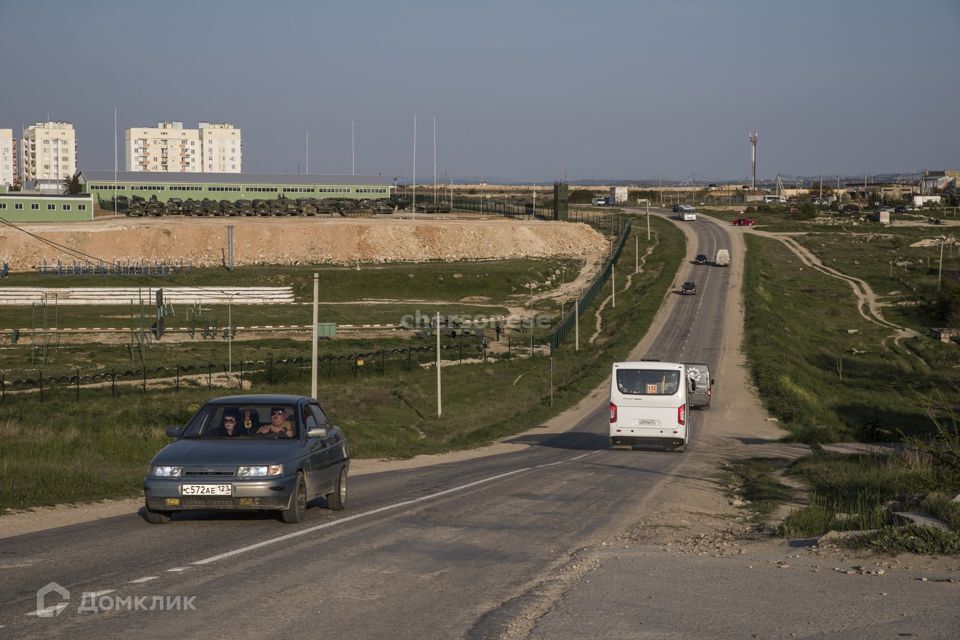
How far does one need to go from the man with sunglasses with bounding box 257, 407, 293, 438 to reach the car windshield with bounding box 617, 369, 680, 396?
17.3m

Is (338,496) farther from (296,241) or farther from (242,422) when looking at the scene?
(296,241)

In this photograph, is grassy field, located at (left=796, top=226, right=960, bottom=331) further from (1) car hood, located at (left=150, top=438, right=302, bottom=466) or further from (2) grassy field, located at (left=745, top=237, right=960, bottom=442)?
(1) car hood, located at (left=150, top=438, right=302, bottom=466)

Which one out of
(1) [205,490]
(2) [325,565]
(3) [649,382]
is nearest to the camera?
(2) [325,565]

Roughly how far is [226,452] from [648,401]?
1892cm

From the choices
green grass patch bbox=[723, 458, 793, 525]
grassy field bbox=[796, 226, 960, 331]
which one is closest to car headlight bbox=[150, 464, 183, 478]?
green grass patch bbox=[723, 458, 793, 525]

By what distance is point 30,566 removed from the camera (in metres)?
11.4

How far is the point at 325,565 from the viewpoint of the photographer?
1152 centimetres

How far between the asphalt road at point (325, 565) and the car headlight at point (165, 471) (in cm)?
71

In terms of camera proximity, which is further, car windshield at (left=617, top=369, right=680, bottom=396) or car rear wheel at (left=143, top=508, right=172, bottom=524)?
car windshield at (left=617, top=369, right=680, bottom=396)

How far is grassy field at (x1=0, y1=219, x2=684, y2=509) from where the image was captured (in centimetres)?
1909

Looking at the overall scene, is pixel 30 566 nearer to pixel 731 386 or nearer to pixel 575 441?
pixel 575 441

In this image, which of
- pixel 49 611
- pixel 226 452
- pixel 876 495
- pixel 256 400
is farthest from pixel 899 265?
pixel 49 611

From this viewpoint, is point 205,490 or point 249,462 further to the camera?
point 249,462

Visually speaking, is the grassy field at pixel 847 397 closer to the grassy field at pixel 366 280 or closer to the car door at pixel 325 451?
the car door at pixel 325 451
